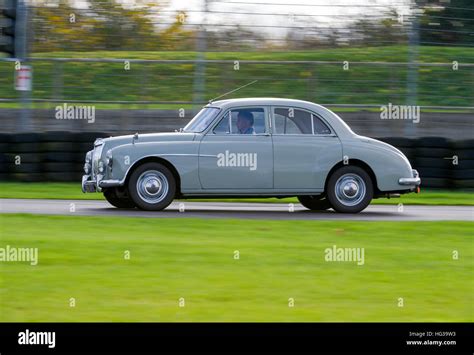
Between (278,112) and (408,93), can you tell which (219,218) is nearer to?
(278,112)

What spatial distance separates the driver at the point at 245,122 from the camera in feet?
46.4

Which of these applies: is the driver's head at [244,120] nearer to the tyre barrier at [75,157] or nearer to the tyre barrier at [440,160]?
the tyre barrier at [75,157]

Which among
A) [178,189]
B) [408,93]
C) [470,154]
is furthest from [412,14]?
[178,189]

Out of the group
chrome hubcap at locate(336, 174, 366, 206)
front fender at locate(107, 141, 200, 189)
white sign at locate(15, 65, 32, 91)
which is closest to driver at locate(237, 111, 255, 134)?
front fender at locate(107, 141, 200, 189)

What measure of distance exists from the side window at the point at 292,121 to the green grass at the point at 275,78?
5.72 meters

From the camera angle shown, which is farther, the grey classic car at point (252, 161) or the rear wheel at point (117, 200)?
the rear wheel at point (117, 200)

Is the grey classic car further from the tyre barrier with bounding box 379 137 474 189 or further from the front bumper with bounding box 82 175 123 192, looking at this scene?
the tyre barrier with bounding box 379 137 474 189

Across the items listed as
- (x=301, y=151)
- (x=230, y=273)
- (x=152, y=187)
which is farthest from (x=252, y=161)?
(x=230, y=273)

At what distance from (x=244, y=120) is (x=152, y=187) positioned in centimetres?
161

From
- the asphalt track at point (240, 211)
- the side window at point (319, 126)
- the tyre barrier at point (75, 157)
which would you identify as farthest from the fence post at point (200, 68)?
the side window at point (319, 126)

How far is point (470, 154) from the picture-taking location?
58.9 feet

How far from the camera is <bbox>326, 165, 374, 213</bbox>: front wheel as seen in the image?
14172 mm

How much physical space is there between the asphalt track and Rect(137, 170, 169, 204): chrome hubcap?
0.21m

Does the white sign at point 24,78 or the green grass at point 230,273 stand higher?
the white sign at point 24,78
